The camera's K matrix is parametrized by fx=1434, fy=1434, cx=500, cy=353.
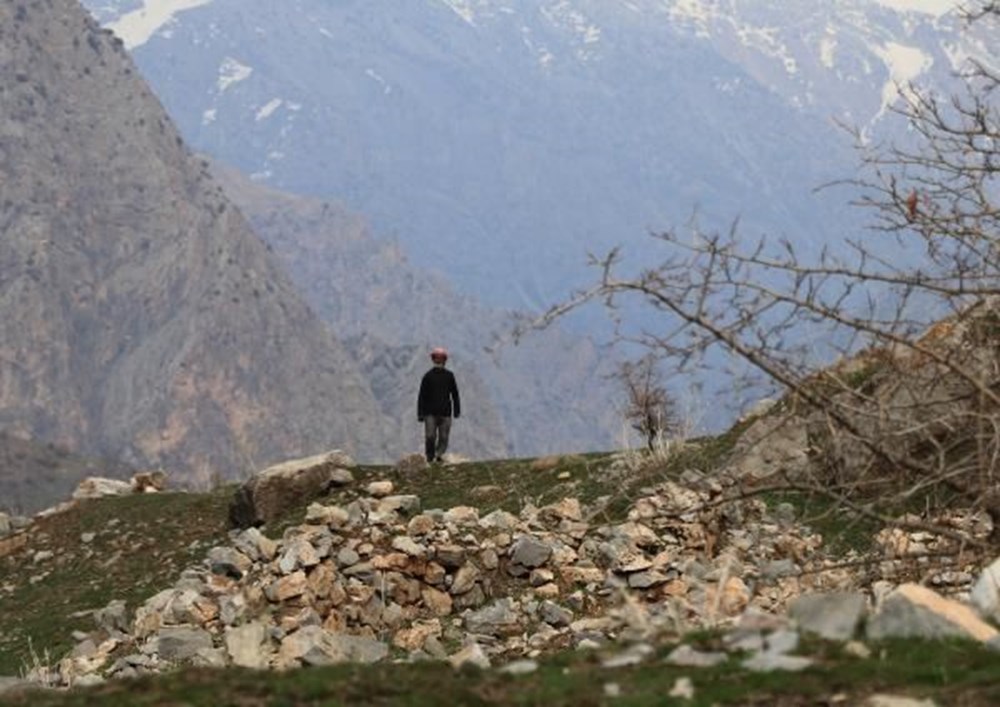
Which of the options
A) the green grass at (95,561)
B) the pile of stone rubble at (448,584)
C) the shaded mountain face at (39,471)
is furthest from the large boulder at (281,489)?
the shaded mountain face at (39,471)

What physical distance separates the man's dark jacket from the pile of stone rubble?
19.7ft

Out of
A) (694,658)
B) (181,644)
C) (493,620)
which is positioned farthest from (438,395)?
(694,658)

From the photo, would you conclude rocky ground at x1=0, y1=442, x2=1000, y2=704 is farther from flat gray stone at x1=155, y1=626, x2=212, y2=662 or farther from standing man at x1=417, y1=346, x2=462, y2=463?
standing man at x1=417, y1=346, x2=462, y2=463

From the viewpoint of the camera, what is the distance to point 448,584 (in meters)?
17.9

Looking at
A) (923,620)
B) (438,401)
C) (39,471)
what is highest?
(39,471)

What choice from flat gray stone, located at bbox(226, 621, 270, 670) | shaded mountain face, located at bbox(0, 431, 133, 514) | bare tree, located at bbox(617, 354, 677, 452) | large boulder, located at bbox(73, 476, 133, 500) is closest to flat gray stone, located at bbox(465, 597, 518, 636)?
flat gray stone, located at bbox(226, 621, 270, 670)

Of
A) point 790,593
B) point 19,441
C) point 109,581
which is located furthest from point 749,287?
point 19,441

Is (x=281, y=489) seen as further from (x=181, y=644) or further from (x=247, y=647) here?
(x=247, y=647)

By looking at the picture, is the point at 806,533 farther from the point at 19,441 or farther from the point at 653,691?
the point at 19,441

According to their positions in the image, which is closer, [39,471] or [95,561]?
[95,561]

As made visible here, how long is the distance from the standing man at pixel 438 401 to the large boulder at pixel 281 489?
1.79 metres

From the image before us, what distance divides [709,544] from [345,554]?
15.4 ft

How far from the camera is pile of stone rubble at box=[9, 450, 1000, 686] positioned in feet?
48.0

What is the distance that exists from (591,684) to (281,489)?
18.8 m
